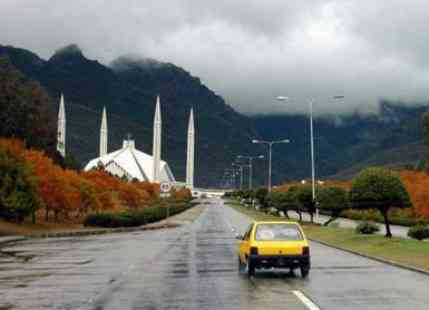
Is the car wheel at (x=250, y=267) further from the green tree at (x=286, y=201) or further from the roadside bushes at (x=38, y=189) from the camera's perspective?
the green tree at (x=286, y=201)

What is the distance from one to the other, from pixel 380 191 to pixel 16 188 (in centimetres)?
2628

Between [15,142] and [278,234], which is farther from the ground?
[15,142]

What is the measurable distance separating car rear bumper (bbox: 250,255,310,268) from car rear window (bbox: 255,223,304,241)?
65 centimetres

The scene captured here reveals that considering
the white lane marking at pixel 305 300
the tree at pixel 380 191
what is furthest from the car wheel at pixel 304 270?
the tree at pixel 380 191

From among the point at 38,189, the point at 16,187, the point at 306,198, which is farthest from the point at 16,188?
the point at 306,198

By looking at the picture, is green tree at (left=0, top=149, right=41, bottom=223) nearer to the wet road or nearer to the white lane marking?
the wet road

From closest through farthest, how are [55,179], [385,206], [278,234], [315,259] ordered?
[278,234]
[315,259]
[385,206]
[55,179]

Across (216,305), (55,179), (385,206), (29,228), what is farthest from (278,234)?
(55,179)

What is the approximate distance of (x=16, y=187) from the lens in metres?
52.2

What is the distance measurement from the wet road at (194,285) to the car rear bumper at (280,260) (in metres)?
0.39

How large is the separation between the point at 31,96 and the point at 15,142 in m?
20.1

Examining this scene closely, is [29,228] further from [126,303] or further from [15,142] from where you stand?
[126,303]

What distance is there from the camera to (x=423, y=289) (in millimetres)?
17297

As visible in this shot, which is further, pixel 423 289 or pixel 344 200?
pixel 344 200
